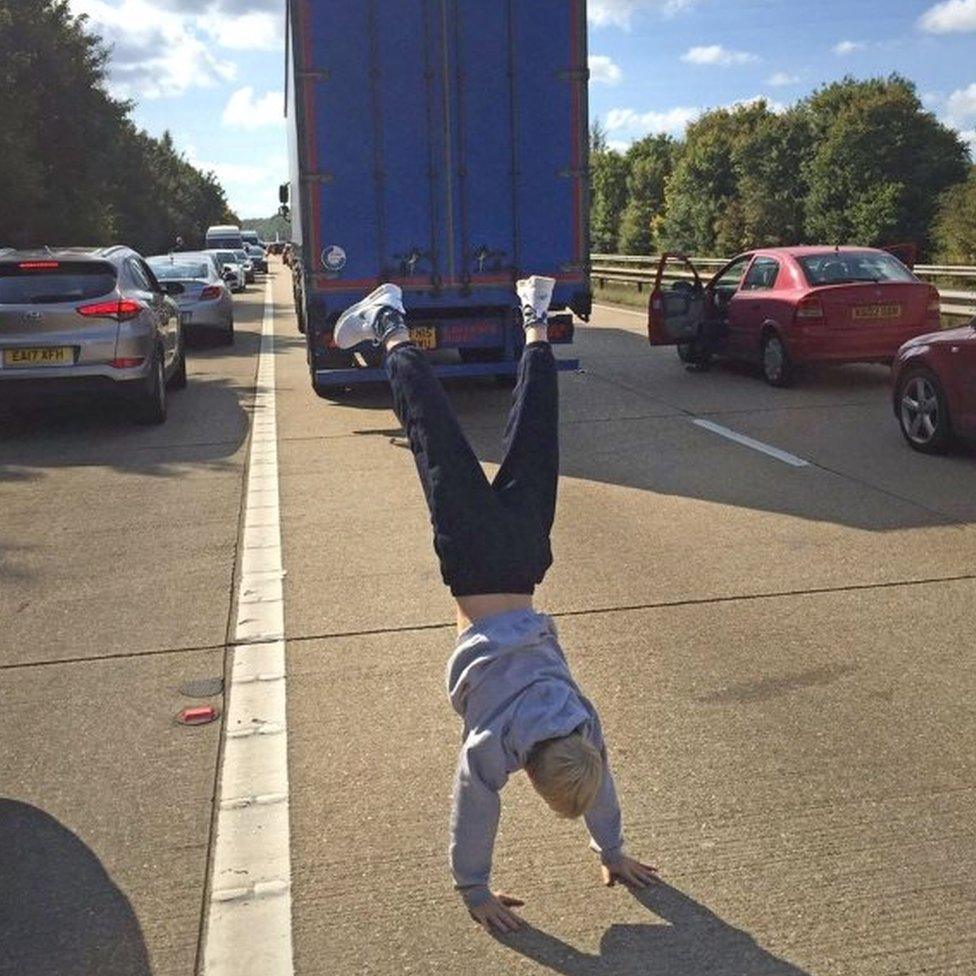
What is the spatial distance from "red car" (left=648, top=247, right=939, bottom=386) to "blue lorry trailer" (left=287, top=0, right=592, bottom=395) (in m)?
2.74

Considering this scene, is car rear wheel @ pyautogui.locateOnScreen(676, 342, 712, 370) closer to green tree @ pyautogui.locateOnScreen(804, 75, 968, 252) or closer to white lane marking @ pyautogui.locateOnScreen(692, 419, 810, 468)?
white lane marking @ pyautogui.locateOnScreen(692, 419, 810, 468)

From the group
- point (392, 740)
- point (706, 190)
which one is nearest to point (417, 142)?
point (392, 740)

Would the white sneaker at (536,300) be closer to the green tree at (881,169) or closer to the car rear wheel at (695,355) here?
the car rear wheel at (695,355)

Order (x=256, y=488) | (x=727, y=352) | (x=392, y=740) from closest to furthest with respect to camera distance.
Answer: (x=392, y=740) < (x=256, y=488) < (x=727, y=352)

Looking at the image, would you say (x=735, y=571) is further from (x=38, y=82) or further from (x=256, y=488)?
(x=38, y=82)

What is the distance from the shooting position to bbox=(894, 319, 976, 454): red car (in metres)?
9.00

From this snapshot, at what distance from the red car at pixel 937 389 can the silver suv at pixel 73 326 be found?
661 cm

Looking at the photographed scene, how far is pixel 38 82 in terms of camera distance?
43.3 metres

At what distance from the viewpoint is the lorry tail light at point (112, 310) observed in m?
11.3

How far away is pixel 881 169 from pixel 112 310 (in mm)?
46794

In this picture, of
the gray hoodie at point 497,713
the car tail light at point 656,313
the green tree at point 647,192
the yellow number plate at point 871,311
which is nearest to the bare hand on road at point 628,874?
the gray hoodie at point 497,713

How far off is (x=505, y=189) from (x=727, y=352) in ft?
14.3

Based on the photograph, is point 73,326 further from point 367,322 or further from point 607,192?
point 607,192

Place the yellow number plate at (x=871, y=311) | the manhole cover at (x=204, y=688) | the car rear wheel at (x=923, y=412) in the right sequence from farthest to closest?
1. the yellow number plate at (x=871, y=311)
2. the car rear wheel at (x=923, y=412)
3. the manhole cover at (x=204, y=688)
